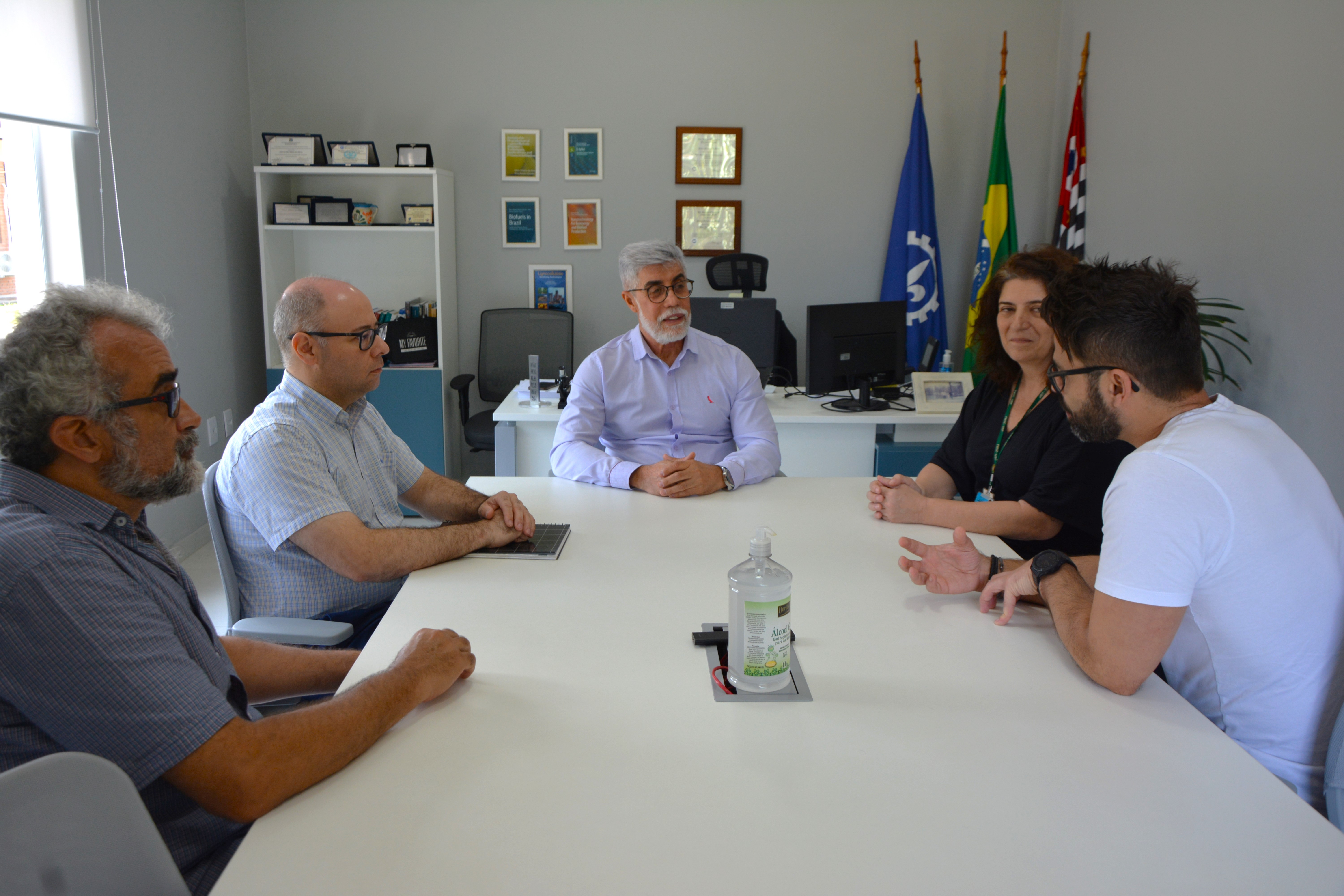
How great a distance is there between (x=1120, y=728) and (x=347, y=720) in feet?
3.34

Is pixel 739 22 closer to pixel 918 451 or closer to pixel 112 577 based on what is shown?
pixel 918 451

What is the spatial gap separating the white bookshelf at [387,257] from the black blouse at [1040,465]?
3239 millimetres

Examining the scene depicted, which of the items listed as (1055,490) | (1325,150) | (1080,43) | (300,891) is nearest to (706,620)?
(300,891)

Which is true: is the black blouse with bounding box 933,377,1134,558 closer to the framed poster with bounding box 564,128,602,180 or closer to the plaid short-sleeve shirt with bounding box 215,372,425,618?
the plaid short-sleeve shirt with bounding box 215,372,425,618

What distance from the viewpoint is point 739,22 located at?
5000 mm

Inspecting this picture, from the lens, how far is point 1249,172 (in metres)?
3.47

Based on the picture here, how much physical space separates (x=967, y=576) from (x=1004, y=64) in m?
4.29

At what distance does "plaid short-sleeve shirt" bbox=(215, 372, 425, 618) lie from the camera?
174 centimetres

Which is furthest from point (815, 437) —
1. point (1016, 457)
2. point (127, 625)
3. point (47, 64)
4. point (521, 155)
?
point (47, 64)

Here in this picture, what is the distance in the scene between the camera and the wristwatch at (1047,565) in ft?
4.92

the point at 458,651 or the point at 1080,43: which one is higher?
the point at 1080,43

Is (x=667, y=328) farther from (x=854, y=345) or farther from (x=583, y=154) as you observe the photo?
(x=583, y=154)

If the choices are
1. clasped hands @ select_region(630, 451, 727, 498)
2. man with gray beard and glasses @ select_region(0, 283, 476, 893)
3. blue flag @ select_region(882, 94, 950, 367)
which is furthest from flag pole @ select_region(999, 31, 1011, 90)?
man with gray beard and glasses @ select_region(0, 283, 476, 893)

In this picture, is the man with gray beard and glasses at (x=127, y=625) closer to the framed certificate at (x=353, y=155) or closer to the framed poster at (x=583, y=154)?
the framed certificate at (x=353, y=155)
